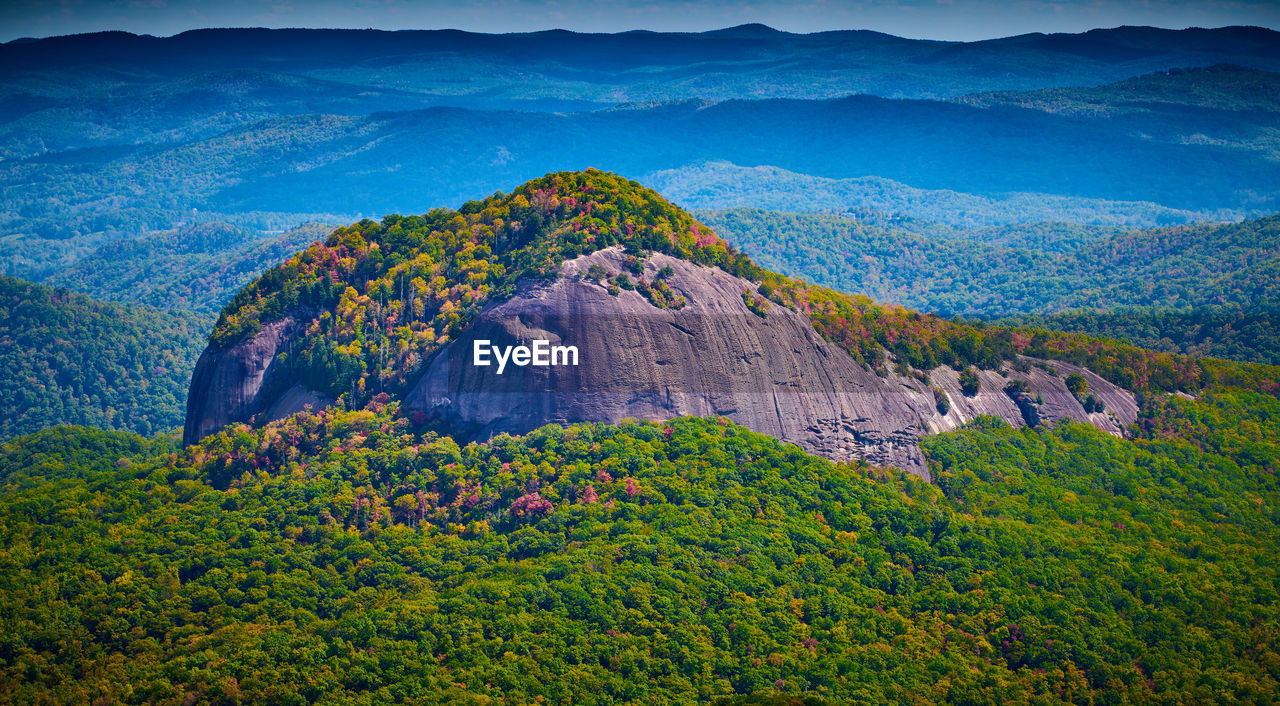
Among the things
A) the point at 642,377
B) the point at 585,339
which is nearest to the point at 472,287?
the point at 585,339

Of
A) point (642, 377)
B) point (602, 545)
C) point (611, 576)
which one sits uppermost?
point (642, 377)

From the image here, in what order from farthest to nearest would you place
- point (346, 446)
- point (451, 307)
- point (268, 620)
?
point (451, 307) → point (346, 446) → point (268, 620)

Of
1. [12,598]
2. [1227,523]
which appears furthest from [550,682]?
[1227,523]

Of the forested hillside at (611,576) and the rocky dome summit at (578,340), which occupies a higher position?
the rocky dome summit at (578,340)

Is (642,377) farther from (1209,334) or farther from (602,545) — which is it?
(1209,334)

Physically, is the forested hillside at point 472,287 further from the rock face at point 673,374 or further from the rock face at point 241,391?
the rock face at point 673,374

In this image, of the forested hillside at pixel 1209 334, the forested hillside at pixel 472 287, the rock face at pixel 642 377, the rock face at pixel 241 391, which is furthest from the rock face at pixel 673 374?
the forested hillside at pixel 1209 334

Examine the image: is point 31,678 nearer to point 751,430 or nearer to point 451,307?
point 451,307
